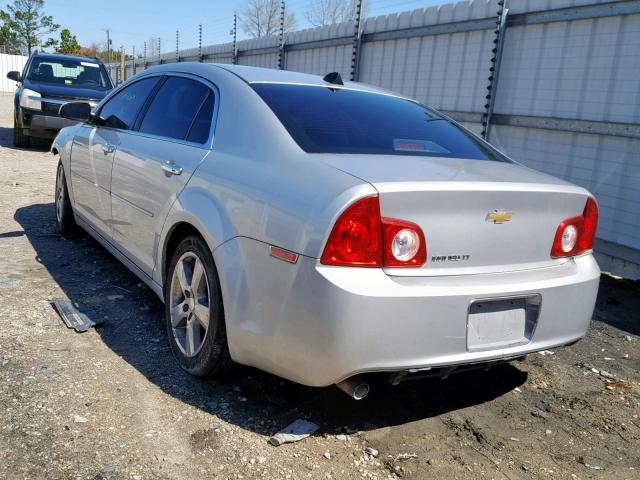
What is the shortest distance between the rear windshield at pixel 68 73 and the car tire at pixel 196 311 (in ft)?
34.2

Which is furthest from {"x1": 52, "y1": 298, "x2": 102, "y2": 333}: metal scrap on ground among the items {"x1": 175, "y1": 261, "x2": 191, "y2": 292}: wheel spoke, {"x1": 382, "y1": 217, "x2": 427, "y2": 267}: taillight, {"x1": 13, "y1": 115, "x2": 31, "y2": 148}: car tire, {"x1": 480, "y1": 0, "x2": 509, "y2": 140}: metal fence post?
{"x1": 13, "y1": 115, "x2": 31, "y2": 148}: car tire

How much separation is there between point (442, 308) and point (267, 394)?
1.11 m

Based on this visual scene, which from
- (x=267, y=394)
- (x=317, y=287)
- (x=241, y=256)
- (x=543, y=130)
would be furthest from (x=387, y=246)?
(x=543, y=130)

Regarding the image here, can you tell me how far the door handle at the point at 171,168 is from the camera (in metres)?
3.28

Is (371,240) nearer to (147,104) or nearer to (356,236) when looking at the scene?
(356,236)

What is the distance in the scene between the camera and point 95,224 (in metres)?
4.70

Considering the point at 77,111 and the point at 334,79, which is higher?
the point at 334,79

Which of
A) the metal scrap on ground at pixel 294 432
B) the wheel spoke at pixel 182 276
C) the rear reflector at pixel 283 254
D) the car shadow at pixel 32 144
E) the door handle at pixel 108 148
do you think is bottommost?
the metal scrap on ground at pixel 294 432

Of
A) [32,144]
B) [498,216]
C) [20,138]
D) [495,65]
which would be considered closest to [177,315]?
[498,216]

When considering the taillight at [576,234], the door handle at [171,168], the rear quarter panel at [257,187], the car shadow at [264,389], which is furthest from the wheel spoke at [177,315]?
the taillight at [576,234]

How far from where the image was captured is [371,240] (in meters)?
2.35

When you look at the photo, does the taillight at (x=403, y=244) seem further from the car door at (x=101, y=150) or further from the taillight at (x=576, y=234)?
the car door at (x=101, y=150)

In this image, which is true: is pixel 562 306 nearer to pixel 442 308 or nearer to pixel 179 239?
pixel 442 308

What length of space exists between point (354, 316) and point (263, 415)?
881mm
